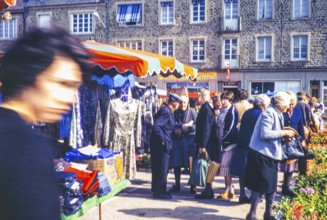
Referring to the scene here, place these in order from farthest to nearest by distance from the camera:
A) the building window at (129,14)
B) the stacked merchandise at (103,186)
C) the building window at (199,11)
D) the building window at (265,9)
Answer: the building window at (129,14) → the building window at (199,11) → the building window at (265,9) → the stacked merchandise at (103,186)

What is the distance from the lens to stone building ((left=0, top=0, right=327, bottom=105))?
1200 inches

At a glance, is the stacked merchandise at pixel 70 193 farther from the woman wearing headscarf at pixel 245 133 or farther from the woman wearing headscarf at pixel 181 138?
the woman wearing headscarf at pixel 181 138

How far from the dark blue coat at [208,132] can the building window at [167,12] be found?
2620 centimetres

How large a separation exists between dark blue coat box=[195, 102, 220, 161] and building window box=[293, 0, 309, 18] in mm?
25474

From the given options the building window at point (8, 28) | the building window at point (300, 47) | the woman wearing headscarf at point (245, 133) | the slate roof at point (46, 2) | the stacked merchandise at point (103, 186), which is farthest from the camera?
the building window at point (8, 28)

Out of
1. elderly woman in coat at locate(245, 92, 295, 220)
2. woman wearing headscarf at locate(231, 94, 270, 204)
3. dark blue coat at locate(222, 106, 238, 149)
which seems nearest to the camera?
elderly woman in coat at locate(245, 92, 295, 220)

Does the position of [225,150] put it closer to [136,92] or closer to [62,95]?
[136,92]

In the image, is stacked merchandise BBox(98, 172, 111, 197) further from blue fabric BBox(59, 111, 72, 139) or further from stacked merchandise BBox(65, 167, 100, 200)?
blue fabric BBox(59, 111, 72, 139)

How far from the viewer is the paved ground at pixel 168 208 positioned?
6637 millimetres

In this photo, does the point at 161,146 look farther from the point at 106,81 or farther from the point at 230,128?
the point at 106,81

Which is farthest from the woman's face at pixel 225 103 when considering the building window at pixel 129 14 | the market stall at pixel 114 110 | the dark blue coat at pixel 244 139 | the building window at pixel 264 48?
the building window at pixel 129 14

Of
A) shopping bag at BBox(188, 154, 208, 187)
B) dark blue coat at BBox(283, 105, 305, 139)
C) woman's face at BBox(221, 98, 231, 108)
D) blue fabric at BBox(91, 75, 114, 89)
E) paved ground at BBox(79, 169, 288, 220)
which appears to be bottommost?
paved ground at BBox(79, 169, 288, 220)

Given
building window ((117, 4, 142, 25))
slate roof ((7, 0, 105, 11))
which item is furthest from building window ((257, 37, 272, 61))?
slate roof ((7, 0, 105, 11))

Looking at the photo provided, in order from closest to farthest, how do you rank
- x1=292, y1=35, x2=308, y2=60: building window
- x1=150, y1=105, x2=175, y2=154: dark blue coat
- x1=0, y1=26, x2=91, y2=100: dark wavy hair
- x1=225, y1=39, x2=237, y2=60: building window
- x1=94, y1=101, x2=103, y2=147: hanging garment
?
x1=0, y1=26, x2=91, y2=100: dark wavy hair, x1=150, y1=105, x2=175, y2=154: dark blue coat, x1=94, y1=101, x2=103, y2=147: hanging garment, x1=292, y1=35, x2=308, y2=60: building window, x1=225, y1=39, x2=237, y2=60: building window
